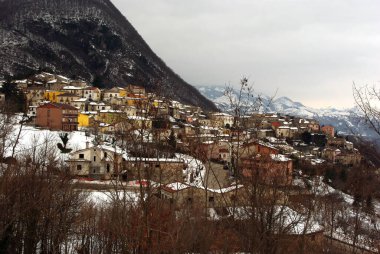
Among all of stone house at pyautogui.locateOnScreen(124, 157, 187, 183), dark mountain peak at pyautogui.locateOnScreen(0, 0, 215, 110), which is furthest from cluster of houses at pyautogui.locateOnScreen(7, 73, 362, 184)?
dark mountain peak at pyautogui.locateOnScreen(0, 0, 215, 110)

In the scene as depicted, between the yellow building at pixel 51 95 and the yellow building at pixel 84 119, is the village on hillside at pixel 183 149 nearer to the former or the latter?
the yellow building at pixel 84 119

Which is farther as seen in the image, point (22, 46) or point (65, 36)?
point (65, 36)

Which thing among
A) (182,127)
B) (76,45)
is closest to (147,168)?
(182,127)

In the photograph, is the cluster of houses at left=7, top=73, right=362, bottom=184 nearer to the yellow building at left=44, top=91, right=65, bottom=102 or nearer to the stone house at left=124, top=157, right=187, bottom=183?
the yellow building at left=44, top=91, right=65, bottom=102

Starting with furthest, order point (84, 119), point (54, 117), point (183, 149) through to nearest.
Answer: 1. point (84, 119)
2. point (54, 117)
3. point (183, 149)

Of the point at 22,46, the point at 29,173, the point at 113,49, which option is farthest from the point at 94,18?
the point at 29,173

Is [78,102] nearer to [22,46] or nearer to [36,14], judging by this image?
[22,46]

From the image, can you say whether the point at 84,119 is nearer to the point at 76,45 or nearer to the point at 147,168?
the point at 147,168
